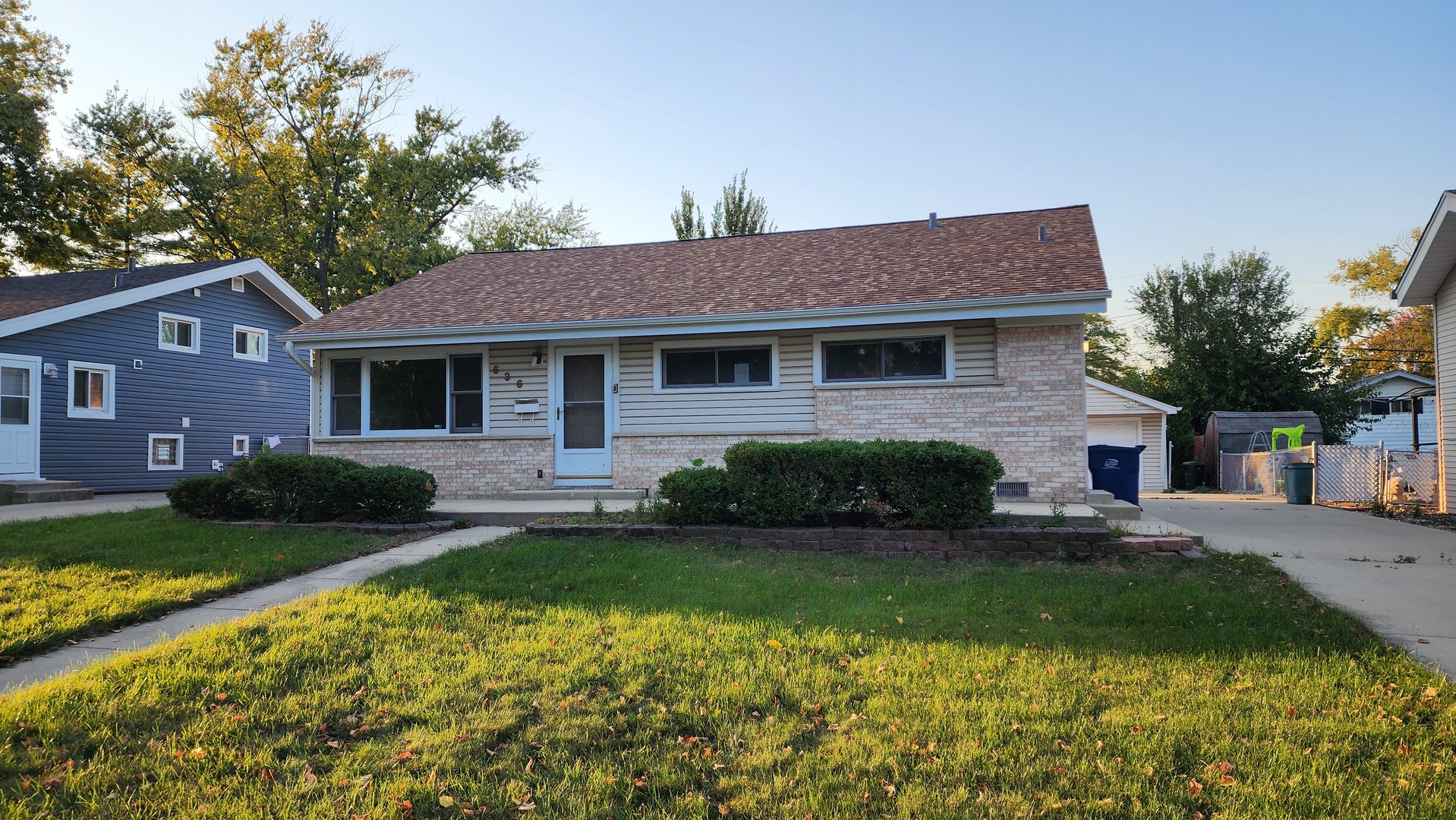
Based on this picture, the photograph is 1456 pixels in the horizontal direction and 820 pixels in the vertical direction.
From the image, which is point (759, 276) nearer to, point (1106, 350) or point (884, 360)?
point (884, 360)

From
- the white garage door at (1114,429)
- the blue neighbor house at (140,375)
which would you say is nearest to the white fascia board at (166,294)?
the blue neighbor house at (140,375)

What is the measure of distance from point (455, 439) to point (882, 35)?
30.5 feet

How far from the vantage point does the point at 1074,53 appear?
12.3m

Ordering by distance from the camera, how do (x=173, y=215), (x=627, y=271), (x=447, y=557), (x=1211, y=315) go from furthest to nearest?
1. (x=1211, y=315)
2. (x=173, y=215)
3. (x=627, y=271)
4. (x=447, y=557)

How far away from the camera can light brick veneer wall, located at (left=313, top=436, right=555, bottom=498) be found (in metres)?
12.3

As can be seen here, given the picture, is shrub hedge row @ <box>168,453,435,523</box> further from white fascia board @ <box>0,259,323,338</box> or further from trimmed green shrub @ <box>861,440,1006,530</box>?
white fascia board @ <box>0,259,323,338</box>

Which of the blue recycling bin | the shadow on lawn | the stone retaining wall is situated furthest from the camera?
the blue recycling bin

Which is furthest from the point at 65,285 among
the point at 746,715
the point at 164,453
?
the point at 746,715

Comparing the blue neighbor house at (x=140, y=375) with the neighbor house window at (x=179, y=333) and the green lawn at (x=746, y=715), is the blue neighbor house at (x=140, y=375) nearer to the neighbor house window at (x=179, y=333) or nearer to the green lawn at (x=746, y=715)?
the neighbor house window at (x=179, y=333)

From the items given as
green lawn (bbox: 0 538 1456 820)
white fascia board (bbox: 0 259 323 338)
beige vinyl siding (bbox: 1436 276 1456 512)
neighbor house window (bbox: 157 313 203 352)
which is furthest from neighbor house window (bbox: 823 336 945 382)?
neighbor house window (bbox: 157 313 203 352)

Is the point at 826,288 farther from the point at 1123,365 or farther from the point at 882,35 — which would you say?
the point at 1123,365

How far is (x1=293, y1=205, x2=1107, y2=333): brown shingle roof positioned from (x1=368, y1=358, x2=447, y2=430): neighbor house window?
0.75 meters

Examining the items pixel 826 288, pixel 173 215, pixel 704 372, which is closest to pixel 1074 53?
pixel 826 288

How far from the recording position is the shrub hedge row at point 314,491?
891cm
